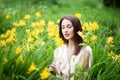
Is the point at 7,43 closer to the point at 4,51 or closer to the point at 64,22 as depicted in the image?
the point at 4,51

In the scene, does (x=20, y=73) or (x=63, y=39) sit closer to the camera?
(x=20, y=73)

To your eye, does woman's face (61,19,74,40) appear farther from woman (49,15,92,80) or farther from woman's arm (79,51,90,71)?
woman's arm (79,51,90,71)

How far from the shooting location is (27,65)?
3115 millimetres

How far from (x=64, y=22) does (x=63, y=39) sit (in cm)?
23

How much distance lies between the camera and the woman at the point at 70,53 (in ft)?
10.8

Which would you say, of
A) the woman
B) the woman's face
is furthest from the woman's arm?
the woman's face

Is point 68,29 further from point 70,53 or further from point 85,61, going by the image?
point 85,61

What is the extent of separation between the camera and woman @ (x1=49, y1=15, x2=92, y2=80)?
329 centimetres

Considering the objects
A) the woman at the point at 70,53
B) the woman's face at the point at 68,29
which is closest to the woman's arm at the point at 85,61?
the woman at the point at 70,53

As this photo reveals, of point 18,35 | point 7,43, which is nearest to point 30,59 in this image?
point 7,43

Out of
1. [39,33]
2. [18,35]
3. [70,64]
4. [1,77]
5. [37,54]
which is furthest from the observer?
[39,33]

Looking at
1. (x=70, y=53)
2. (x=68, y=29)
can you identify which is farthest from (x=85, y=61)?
(x=68, y=29)

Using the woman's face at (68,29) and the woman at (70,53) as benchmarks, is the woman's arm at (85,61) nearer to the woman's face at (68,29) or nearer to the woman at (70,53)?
the woman at (70,53)

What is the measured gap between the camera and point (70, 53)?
11.1ft
